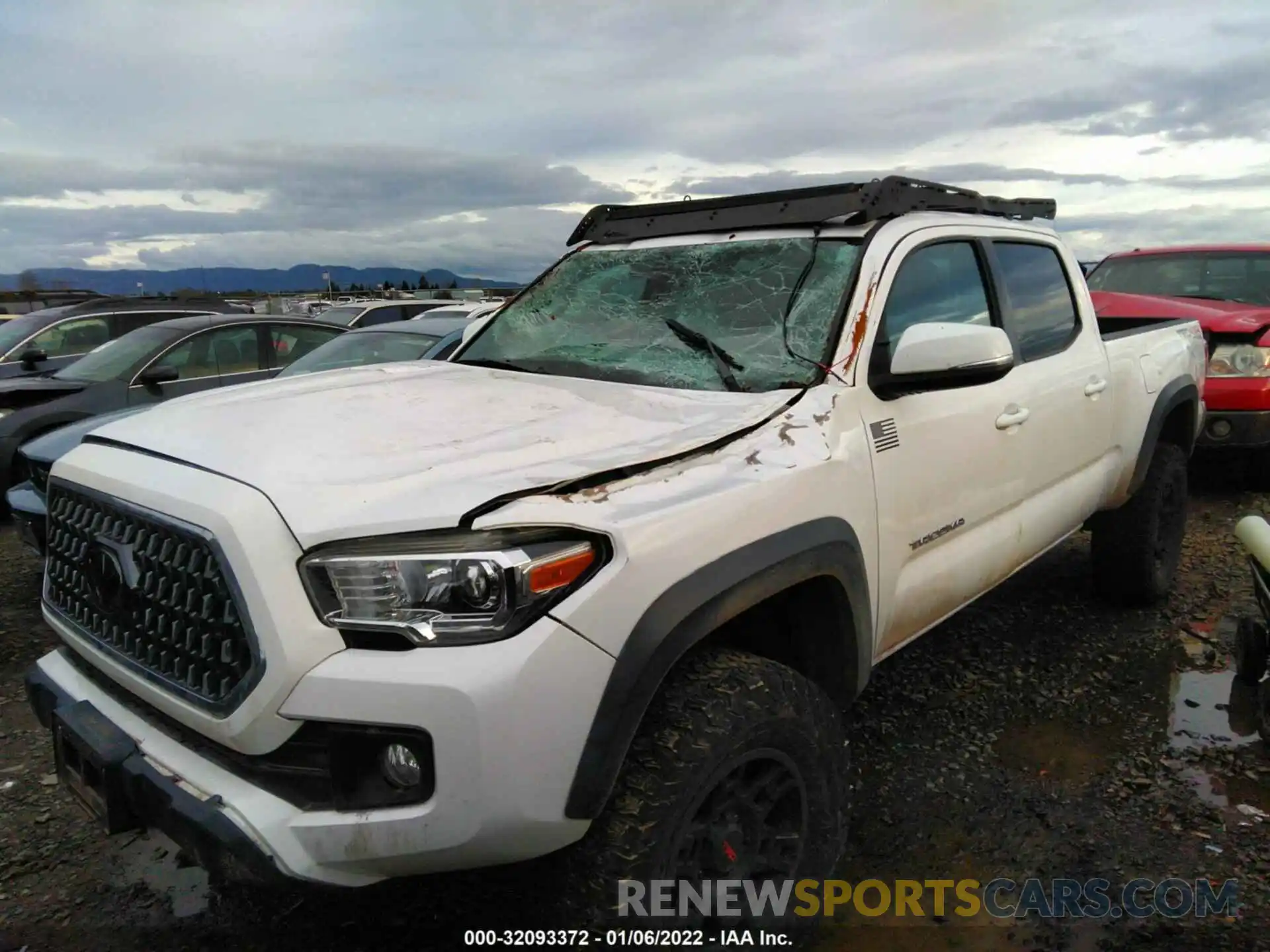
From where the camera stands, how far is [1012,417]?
10.4 feet

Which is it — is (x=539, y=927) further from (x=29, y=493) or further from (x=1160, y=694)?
(x=29, y=493)

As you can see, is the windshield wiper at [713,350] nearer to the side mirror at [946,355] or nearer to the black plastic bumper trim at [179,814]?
the side mirror at [946,355]

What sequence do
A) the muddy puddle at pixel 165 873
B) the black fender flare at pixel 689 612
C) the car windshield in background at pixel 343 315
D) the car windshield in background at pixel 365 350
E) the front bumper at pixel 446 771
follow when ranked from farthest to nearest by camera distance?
the car windshield in background at pixel 343 315, the car windshield in background at pixel 365 350, the muddy puddle at pixel 165 873, the black fender flare at pixel 689 612, the front bumper at pixel 446 771

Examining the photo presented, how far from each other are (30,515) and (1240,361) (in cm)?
745

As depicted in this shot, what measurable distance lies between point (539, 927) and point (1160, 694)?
3008 mm

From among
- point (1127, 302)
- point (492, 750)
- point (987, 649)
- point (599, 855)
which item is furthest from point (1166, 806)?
point (1127, 302)

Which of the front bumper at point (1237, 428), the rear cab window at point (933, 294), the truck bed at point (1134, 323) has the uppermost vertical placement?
the rear cab window at point (933, 294)

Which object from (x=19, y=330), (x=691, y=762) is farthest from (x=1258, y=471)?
(x=19, y=330)

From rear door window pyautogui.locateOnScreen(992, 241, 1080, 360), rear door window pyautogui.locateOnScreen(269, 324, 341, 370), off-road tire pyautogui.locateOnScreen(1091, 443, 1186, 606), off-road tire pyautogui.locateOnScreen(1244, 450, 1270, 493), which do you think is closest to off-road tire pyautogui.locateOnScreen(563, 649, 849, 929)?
rear door window pyautogui.locateOnScreen(992, 241, 1080, 360)

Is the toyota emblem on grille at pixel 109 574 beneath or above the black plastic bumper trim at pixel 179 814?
above

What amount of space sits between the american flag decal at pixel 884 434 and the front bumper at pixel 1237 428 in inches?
187

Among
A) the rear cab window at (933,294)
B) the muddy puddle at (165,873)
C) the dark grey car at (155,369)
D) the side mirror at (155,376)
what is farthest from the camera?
the side mirror at (155,376)

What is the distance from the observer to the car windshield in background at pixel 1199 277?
24.1 feet

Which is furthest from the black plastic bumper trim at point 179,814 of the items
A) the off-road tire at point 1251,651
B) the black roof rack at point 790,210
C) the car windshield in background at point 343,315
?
the car windshield in background at point 343,315
